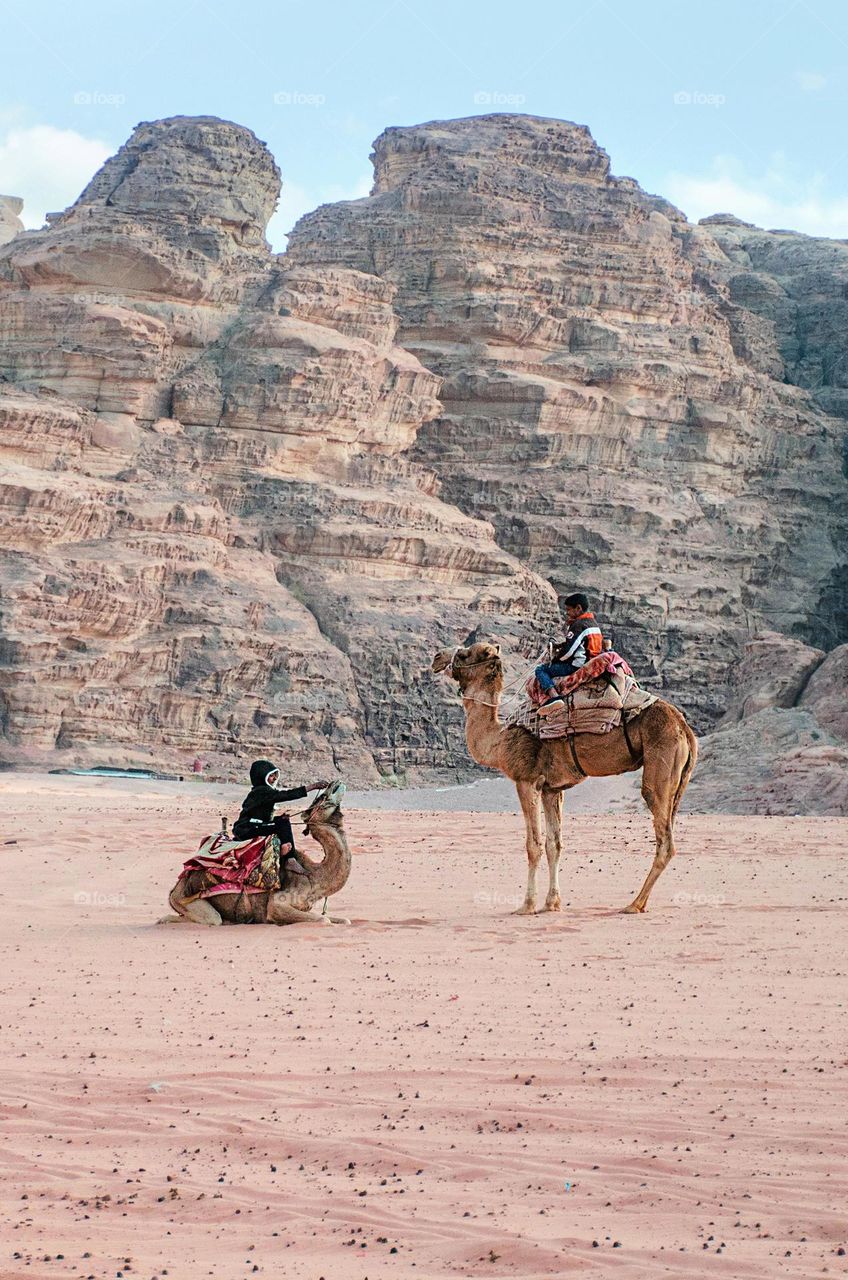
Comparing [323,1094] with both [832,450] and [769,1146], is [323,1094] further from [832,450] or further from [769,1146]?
[832,450]

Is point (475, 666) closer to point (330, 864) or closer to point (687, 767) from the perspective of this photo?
point (687, 767)

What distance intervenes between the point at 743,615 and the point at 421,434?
46.6ft

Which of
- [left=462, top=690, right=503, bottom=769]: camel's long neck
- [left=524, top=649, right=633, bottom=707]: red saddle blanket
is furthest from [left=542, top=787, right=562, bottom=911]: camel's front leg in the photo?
[left=524, top=649, right=633, bottom=707]: red saddle blanket

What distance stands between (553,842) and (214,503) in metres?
43.7

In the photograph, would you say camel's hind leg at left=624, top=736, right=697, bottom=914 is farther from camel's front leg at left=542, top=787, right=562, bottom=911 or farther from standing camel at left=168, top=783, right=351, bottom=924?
standing camel at left=168, top=783, right=351, bottom=924

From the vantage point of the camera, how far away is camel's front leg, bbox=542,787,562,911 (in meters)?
16.2

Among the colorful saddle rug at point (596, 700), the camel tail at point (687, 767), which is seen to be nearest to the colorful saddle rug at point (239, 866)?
the colorful saddle rug at point (596, 700)

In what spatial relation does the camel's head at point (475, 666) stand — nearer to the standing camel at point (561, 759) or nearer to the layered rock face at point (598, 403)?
the standing camel at point (561, 759)

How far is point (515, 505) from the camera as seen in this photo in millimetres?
69000

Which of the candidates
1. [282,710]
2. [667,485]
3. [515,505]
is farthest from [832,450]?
[282,710]

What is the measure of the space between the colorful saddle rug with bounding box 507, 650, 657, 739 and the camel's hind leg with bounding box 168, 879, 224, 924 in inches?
130

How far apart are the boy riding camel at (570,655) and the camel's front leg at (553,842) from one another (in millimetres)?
869

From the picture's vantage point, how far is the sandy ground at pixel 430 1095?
7195 millimetres

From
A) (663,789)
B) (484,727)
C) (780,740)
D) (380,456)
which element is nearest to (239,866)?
(484,727)
